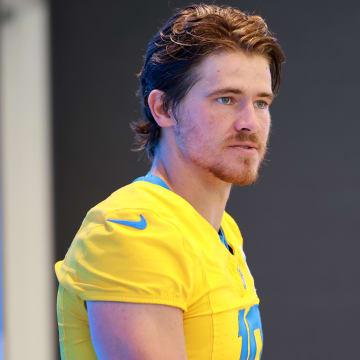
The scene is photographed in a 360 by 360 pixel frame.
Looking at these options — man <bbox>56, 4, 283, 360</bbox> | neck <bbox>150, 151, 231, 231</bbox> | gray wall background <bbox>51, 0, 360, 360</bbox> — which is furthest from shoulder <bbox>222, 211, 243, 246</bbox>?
gray wall background <bbox>51, 0, 360, 360</bbox>

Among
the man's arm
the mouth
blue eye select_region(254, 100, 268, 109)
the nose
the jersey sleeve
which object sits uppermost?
blue eye select_region(254, 100, 268, 109)

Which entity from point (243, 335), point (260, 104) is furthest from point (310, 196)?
point (243, 335)

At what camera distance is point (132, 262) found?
1.07 meters

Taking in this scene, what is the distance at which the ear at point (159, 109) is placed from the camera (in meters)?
1.37

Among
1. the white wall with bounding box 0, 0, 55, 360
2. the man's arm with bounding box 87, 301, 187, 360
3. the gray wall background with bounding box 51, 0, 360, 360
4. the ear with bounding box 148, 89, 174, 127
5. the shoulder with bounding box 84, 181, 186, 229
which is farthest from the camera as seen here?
the white wall with bounding box 0, 0, 55, 360

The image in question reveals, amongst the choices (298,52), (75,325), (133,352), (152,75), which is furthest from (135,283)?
(298,52)

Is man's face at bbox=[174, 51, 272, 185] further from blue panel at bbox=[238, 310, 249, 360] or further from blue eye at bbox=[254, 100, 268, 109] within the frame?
blue panel at bbox=[238, 310, 249, 360]

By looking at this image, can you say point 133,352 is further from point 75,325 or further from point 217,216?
point 217,216

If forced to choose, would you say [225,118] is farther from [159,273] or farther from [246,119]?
[159,273]

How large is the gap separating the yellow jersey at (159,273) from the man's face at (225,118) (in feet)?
0.38

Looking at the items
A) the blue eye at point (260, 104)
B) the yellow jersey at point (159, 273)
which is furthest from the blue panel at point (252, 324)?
the blue eye at point (260, 104)

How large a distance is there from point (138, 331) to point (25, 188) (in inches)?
84.9

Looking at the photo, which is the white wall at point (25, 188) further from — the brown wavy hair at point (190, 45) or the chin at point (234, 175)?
the chin at point (234, 175)

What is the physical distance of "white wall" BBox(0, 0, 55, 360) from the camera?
3037 millimetres
